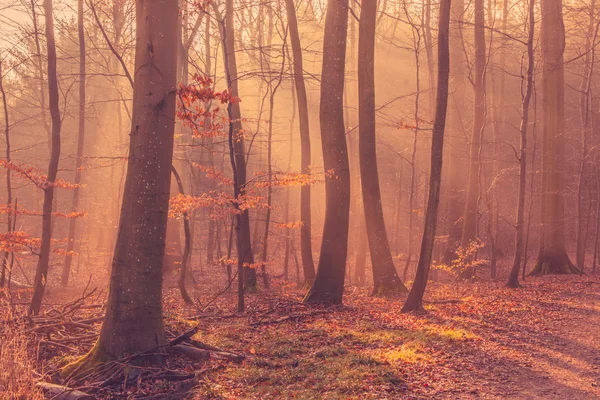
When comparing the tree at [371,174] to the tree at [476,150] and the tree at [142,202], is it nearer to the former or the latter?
the tree at [476,150]

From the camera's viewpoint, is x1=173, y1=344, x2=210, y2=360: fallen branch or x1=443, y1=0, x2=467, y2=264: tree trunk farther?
x1=443, y1=0, x2=467, y2=264: tree trunk

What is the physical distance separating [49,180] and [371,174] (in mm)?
7930

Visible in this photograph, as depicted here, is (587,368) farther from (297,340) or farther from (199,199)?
(199,199)

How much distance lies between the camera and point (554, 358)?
7062 mm

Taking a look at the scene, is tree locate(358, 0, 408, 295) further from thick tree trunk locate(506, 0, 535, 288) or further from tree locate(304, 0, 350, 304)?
thick tree trunk locate(506, 0, 535, 288)

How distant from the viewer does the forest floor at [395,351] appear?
5996mm

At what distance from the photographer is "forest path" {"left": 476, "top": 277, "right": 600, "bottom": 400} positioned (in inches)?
228

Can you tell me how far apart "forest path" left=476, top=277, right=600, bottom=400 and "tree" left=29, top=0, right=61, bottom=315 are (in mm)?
9559

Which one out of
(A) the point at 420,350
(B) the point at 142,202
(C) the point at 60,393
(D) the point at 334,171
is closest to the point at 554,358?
(A) the point at 420,350

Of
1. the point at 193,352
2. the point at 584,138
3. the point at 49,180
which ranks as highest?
the point at 584,138

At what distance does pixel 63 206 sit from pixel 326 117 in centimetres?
2634

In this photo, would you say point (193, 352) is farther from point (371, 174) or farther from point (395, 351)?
point (371, 174)

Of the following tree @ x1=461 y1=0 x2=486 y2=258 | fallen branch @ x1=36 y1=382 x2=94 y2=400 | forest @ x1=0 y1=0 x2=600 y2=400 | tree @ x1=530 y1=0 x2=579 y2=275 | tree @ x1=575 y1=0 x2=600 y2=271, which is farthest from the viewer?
tree @ x1=461 y1=0 x2=486 y2=258

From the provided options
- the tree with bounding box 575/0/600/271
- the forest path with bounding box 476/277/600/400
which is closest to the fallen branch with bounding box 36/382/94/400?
the forest path with bounding box 476/277/600/400
